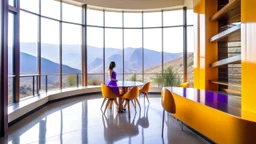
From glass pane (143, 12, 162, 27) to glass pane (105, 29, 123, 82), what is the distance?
1.41 metres

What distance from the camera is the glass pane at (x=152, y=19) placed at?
29.9ft

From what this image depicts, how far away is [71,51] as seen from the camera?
8.22 metres

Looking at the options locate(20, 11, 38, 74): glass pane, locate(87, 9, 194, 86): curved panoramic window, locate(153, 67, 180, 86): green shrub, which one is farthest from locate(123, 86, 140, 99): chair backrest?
locate(87, 9, 194, 86): curved panoramic window

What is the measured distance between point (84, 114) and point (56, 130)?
4.33 feet

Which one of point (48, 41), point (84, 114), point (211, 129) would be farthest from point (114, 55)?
point (211, 129)

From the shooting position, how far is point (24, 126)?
3.93 meters

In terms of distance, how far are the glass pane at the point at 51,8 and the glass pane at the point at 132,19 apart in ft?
10.6

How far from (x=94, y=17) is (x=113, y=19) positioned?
0.95m

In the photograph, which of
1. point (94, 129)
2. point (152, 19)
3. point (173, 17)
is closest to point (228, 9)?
point (94, 129)

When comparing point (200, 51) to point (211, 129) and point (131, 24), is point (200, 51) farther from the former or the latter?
point (131, 24)

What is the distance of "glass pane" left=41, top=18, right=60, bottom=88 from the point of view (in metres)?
6.96

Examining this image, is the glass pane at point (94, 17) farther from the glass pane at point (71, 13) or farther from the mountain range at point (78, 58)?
the mountain range at point (78, 58)

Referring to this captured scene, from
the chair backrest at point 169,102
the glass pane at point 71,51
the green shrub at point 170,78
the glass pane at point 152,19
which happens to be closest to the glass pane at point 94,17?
the glass pane at point 71,51

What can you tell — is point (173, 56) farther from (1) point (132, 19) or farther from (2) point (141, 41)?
(1) point (132, 19)
